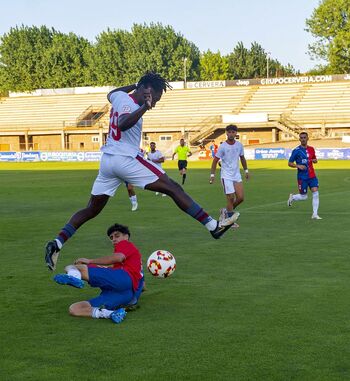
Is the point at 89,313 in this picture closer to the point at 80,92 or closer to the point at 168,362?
the point at 168,362

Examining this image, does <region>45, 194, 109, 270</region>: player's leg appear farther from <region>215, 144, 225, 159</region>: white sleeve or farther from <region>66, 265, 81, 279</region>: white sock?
<region>215, 144, 225, 159</region>: white sleeve

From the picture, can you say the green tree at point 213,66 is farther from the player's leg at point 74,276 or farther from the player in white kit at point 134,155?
the player's leg at point 74,276

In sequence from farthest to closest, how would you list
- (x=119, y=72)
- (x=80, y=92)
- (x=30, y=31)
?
(x=30, y=31) → (x=119, y=72) → (x=80, y=92)

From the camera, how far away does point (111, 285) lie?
7473mm

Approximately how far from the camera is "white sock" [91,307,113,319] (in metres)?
7.28

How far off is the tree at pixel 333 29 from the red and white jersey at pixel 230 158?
88.6 metres

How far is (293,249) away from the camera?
1208cm

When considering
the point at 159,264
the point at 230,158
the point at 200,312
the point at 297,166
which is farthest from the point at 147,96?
the point at 297,166

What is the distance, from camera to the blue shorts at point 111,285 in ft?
24.5

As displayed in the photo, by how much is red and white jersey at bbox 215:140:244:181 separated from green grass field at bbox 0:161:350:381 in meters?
1.38

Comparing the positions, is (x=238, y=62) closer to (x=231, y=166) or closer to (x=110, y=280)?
(x=231, y=166)

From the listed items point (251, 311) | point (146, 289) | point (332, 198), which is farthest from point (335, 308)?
point (332, 198)

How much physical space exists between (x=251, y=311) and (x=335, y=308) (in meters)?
0.89

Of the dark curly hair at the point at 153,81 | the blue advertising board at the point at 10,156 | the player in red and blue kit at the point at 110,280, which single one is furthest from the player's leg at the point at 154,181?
the blue advertising board at the point at 10,156
